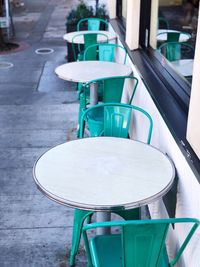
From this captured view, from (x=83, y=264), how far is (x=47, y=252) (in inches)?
12.0

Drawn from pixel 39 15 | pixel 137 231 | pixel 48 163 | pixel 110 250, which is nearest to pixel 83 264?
pixel 110 250

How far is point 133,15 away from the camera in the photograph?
477 cm

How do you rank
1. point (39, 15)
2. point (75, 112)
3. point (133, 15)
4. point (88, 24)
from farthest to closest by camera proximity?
point (39, 15) → point (88, 24) → point (75, 112) → point (133, 15)

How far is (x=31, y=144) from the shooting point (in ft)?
15.1

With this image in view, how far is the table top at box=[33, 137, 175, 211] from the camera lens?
2127mm

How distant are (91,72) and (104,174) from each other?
2.23 meters

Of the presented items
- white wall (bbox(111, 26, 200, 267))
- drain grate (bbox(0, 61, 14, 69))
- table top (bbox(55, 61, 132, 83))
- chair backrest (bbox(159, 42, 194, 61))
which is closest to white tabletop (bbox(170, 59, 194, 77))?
chair backrest (bbox(159, 42, 194, 61))

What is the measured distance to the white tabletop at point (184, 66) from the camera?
11.6 feet

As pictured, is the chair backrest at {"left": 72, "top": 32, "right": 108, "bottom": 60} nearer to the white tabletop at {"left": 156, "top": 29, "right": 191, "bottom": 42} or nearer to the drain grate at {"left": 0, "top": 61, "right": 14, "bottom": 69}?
the white tabletop at {"left": 156, "top": 29, "right": 191, "bottom": 42}

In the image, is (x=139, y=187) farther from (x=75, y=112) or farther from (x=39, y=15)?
(x=39, y=15)

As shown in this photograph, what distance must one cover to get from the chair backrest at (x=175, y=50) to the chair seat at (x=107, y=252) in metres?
2.51

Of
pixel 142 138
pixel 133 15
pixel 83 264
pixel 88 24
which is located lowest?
pixel 83 264

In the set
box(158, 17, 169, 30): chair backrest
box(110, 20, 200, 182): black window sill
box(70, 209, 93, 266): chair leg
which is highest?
box(158, 17, 169, 30): chair backrest

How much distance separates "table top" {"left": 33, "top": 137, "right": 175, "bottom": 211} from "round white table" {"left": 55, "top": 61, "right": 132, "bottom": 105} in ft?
4.84
